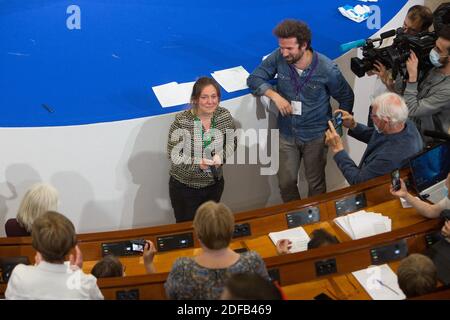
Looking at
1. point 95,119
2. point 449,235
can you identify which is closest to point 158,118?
point 95,119

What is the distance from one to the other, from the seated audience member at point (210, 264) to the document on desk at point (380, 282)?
2.40ft

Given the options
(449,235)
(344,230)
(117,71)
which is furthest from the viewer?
(117,71)

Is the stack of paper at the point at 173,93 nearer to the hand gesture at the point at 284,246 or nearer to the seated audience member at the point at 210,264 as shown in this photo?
the hand gesture at the point at 284,246

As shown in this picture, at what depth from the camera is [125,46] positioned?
236 inches

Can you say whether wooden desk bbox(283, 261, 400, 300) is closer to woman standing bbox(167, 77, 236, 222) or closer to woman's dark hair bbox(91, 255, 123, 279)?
woman's dark hair bbox(91, 255, 123, 279)

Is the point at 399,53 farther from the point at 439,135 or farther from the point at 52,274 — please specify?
the point at 52,274

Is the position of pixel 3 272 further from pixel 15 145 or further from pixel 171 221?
pixel 171 221

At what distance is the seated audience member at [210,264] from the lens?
10.5ft

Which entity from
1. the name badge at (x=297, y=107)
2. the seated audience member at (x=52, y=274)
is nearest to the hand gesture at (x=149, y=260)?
the seated audience member at (x=52, y=274)

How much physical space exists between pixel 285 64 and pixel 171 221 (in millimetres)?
1383

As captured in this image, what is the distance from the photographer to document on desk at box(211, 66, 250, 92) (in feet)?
17.9

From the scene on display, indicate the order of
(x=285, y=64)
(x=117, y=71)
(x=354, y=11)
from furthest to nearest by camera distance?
(x=354, y=11), (x=117, y=71), (x=285, y=64)

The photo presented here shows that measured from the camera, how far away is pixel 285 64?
5.04 m

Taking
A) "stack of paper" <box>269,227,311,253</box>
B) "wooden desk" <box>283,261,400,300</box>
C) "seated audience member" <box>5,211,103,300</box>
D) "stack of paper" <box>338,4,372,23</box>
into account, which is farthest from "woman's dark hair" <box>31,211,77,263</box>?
"stack of paper" <box>338,4,372,23</box>
